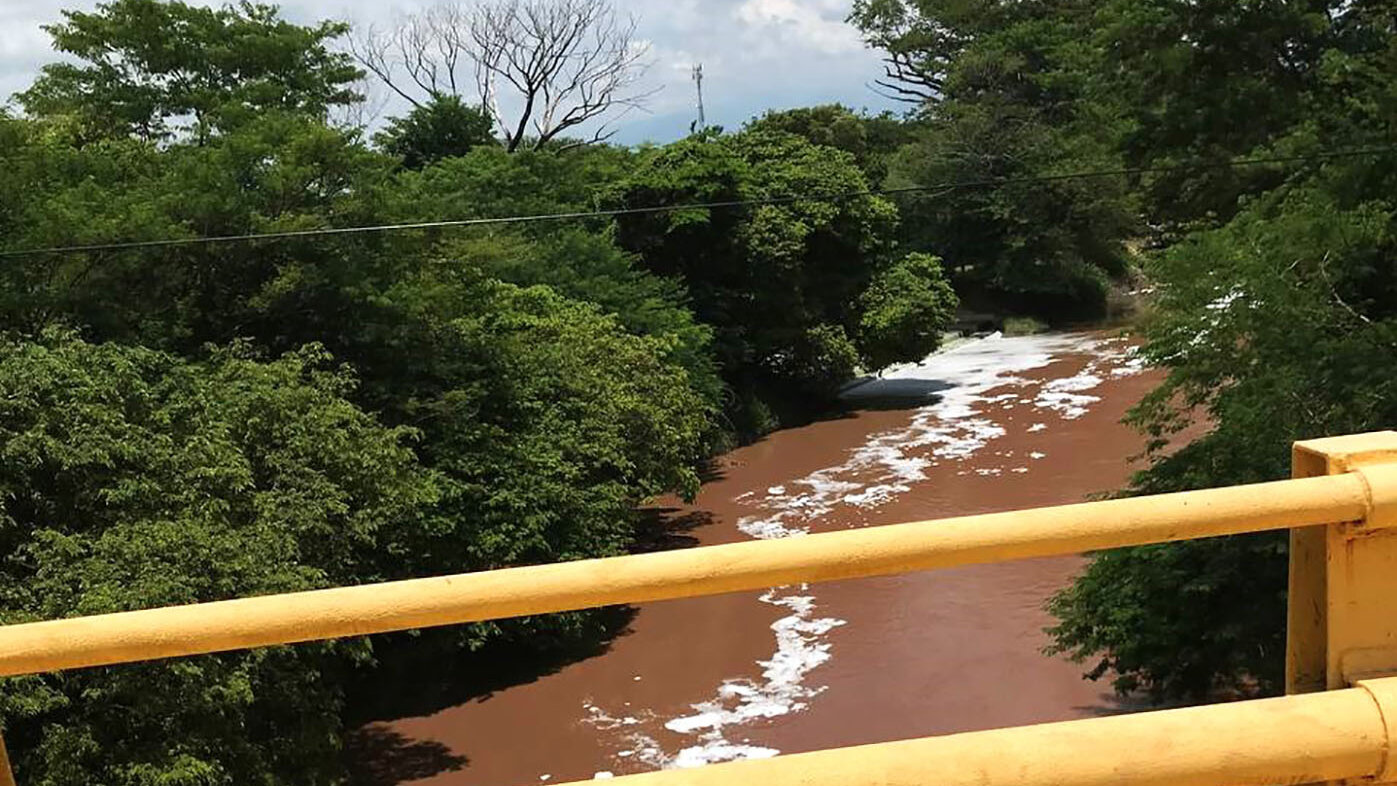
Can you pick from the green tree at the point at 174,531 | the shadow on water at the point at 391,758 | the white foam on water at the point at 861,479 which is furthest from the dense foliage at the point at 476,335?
the white foam on water at the point at 861,479

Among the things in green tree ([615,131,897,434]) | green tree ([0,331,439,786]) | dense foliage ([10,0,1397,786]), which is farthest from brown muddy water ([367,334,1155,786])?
green tree ([615,131,897,434])

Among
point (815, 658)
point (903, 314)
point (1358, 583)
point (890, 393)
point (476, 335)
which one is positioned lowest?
point (815, 658)

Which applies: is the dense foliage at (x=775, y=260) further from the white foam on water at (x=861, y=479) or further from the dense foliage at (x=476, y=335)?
the white foam on water at (x=861, y=479)

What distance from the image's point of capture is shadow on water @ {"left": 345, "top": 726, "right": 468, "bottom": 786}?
11641mm

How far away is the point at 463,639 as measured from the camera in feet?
41.3

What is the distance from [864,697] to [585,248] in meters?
11.2

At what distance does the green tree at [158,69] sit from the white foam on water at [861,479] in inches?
419

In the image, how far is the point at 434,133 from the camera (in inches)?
1254

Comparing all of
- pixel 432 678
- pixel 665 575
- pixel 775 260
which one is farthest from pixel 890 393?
pixel 665 575

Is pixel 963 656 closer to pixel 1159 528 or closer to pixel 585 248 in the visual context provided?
pixel 585 248

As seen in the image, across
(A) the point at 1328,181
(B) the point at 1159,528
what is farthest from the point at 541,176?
(B) the point at 1159,528

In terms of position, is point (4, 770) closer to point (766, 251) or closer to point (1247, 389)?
point (1247, 389)

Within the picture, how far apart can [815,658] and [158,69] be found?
51.5 ft

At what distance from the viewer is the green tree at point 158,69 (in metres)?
20.6
